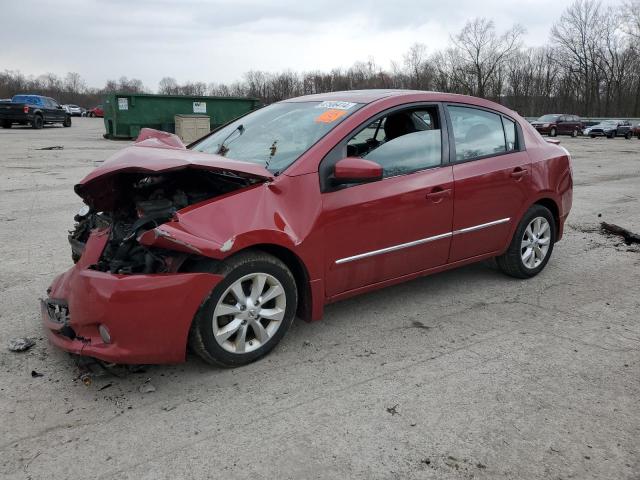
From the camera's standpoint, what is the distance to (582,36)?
63.9m

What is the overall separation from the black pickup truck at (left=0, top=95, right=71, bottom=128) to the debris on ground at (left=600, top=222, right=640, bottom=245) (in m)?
29.9

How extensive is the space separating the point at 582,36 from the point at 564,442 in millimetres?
72835

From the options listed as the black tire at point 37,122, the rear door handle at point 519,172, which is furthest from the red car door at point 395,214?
the black tire at point 37,122

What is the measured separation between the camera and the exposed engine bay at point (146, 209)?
304 cm

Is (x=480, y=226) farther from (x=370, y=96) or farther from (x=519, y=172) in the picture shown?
(x=370, y=96)

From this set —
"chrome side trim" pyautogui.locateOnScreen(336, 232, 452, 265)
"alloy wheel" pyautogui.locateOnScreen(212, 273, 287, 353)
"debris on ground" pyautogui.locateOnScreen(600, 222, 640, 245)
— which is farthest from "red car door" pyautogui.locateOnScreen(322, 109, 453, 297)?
"debris on ground" pyautogui.locateOnScreen(600, 222, 640, 245)

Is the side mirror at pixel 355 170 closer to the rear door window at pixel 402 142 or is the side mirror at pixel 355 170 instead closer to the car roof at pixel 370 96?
the rear door window at pixel 402 142

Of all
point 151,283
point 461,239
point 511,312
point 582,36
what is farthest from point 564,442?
point 582,36

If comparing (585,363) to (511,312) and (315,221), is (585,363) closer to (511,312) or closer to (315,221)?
(511,312)

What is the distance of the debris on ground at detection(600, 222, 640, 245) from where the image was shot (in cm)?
641

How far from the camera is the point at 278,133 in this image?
13.1ft

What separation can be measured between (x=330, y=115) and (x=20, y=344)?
2.60m

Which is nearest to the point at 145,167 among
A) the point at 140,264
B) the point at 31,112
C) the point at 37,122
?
the point at 140,264

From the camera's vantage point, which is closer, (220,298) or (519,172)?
(220,298)
